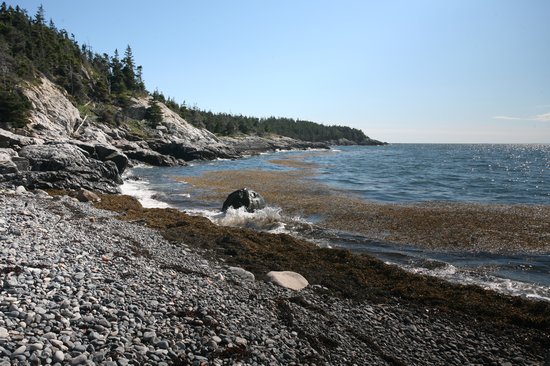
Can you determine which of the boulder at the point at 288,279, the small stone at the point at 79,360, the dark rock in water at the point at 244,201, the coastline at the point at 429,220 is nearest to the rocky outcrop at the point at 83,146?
the coastline at the point at 429,220

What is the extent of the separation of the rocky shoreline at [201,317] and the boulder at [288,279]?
29cm

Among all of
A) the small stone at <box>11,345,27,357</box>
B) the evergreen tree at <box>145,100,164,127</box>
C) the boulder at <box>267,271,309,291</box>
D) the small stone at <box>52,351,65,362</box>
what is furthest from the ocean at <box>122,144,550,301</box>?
the evergreen tree at <box>145,100,164,127</box>

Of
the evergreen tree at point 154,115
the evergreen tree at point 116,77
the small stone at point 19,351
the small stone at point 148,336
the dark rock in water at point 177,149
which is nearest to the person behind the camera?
the small stone at point 19,351

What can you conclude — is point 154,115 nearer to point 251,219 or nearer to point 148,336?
point 251,219

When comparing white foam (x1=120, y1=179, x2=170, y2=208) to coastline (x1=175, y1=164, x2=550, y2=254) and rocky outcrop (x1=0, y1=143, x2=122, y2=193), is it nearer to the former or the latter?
rocky outcrop (x1=0, y1=143, x2=122, y2=193)

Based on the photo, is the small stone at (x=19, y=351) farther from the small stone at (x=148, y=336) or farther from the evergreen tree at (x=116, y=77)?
the evergreen tree at (x=116, y=77)

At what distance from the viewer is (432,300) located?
10695 millimetres

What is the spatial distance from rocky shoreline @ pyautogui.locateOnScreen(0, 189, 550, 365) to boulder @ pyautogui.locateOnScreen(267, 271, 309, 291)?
0.29 meters

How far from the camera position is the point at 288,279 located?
11453mm

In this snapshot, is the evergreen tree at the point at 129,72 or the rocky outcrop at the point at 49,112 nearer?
the rocky outcrop at the point at 49,112

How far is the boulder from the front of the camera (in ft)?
36.3

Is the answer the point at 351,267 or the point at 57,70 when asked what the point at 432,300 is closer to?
the point at 351,267

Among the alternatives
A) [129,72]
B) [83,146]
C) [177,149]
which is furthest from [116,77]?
[83,146]

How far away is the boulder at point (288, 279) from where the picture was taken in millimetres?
11062
